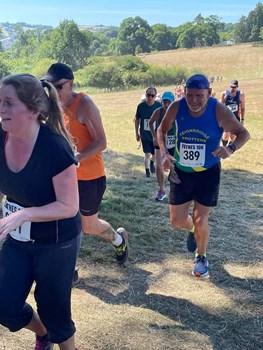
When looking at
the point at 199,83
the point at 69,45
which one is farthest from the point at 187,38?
the point at 199,83

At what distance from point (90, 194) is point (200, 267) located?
135 cm

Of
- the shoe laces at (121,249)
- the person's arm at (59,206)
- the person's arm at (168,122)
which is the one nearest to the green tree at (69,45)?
the person's arm at (168,122)

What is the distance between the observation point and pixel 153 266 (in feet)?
15.3

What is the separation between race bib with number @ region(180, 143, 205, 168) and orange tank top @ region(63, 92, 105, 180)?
0.78 metres

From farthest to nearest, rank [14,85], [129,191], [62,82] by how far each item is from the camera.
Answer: [129,191] → [62,82] → [14,85]

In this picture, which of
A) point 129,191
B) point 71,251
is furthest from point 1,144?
point 129,191

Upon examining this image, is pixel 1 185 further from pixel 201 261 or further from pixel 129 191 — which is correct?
pixel 129 191

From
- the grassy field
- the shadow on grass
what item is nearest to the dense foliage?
the shadow on grass

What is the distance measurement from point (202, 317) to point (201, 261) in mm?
838

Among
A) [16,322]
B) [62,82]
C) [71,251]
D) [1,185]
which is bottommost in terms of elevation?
[16,322]

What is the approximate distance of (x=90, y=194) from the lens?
394cm

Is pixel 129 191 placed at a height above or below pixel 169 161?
below

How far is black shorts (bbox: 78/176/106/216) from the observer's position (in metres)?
3.93

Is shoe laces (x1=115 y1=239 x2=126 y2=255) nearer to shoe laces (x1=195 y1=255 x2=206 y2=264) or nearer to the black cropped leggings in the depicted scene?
shoe laces (x1=195 y1=255 x2=206 y2=264)
